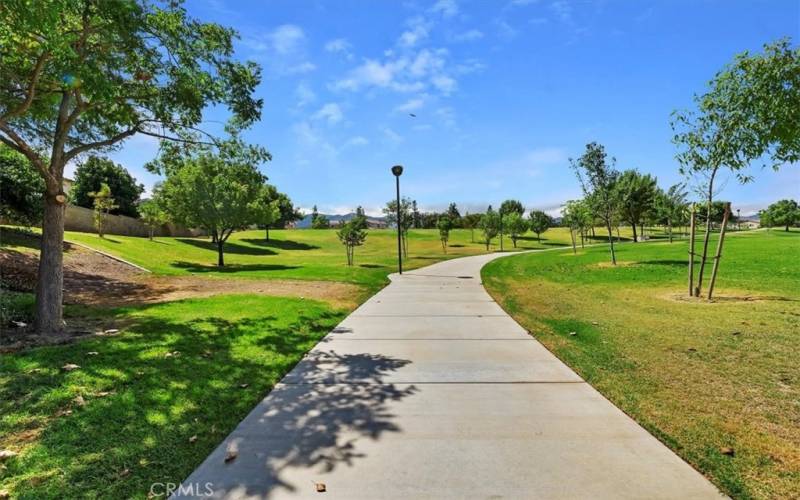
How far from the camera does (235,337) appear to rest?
6461 mm

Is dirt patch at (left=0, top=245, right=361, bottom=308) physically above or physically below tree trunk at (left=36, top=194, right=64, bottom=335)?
below

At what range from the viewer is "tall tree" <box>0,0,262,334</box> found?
491 cm

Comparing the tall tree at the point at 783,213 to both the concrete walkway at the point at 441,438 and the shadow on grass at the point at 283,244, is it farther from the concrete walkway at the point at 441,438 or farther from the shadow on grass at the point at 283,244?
the concrete walkway at the point at 441,438

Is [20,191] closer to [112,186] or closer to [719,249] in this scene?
[719,249]

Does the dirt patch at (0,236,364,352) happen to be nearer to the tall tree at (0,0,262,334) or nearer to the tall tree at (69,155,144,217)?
the tall tree at (0,0,262,334)

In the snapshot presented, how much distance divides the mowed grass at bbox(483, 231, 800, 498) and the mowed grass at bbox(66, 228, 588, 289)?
744cm

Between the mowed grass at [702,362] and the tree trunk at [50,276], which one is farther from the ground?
the tree trunk at [50,276]

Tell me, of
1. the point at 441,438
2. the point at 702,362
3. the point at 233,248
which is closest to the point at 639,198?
the point at 233,248

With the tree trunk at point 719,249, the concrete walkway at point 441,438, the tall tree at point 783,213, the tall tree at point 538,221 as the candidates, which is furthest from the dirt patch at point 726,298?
the tall tree at point 783,213

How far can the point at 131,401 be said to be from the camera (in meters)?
3.83

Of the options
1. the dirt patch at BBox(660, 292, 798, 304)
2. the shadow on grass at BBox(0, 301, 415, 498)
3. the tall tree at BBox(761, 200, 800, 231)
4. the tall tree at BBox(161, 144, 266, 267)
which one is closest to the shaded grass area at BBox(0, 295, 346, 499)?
the shadow on grass at BBox(0, 301, 415, 498)

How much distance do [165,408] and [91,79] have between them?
389 cm

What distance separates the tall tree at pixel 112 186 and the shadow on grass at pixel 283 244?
15.8m

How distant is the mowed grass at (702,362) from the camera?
9.89 ft
